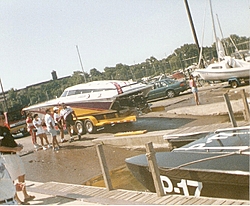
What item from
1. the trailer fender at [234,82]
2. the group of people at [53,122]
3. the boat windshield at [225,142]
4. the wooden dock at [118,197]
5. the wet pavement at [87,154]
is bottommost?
the wet pavement at [87,154]

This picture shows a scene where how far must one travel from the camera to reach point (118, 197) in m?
5.69

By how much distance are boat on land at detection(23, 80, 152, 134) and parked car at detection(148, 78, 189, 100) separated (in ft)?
29.9

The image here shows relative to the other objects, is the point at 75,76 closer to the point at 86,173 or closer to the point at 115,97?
the point at 115,97

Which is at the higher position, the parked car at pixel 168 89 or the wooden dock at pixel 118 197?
the parked car at pixel 168 89

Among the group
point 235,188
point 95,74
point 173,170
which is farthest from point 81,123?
point 95,74

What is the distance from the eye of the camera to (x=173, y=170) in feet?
17.8

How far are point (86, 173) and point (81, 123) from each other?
6.05 meters

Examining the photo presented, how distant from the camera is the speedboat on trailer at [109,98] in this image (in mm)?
14109

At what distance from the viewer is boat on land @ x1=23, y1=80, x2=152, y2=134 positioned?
14062mm

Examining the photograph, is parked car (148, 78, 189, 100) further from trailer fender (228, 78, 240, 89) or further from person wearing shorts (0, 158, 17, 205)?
person wearing shorts (0, 158, 17, 205)

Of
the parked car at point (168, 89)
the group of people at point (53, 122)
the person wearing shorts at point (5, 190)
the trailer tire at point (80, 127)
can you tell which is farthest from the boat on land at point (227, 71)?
the person wearing shorts at point (5, 190)

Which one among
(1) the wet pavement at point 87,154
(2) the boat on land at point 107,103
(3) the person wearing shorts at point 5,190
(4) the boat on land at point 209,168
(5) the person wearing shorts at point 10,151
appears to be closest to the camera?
(3) the person wearing shorts at point 5,190

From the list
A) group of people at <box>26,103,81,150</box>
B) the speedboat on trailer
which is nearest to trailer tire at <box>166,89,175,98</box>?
the speedboat on trailer

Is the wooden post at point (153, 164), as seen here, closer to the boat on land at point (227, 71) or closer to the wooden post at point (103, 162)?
the wooden post at point (103, 162)
